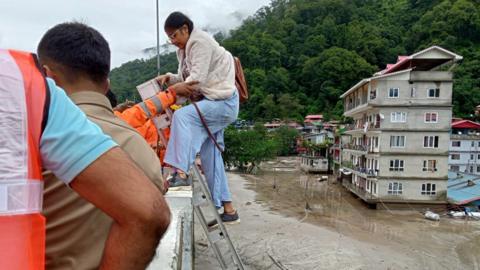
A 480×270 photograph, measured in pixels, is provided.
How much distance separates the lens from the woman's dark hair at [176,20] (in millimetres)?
3682

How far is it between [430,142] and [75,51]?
33884mm

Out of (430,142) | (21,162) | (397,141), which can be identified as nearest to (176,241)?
(21,162)

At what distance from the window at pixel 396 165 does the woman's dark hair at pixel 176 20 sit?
102 feet

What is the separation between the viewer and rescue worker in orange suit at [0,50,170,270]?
36.1 inches

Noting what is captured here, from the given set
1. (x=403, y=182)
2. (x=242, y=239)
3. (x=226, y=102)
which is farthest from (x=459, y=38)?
(x=226, y=102)

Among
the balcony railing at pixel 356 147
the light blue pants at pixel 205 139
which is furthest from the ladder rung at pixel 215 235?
the balcony railing at pixel 356 147

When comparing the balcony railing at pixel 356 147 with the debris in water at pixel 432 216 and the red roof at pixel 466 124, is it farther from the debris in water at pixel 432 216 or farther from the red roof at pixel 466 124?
the red roof at pixel 466 124

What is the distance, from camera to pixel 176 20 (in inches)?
145

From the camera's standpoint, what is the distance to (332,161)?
54.5 m

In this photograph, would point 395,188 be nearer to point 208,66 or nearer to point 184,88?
point 208,66

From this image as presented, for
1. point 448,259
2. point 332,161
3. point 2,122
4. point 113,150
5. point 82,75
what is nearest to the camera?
point 2,122

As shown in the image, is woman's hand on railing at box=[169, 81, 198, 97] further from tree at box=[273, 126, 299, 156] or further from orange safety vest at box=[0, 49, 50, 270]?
tree at box=[273, 126, 299, 156]

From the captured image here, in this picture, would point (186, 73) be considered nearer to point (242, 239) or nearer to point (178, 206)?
point (178, 206)

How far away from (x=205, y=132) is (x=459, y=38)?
255 ft
